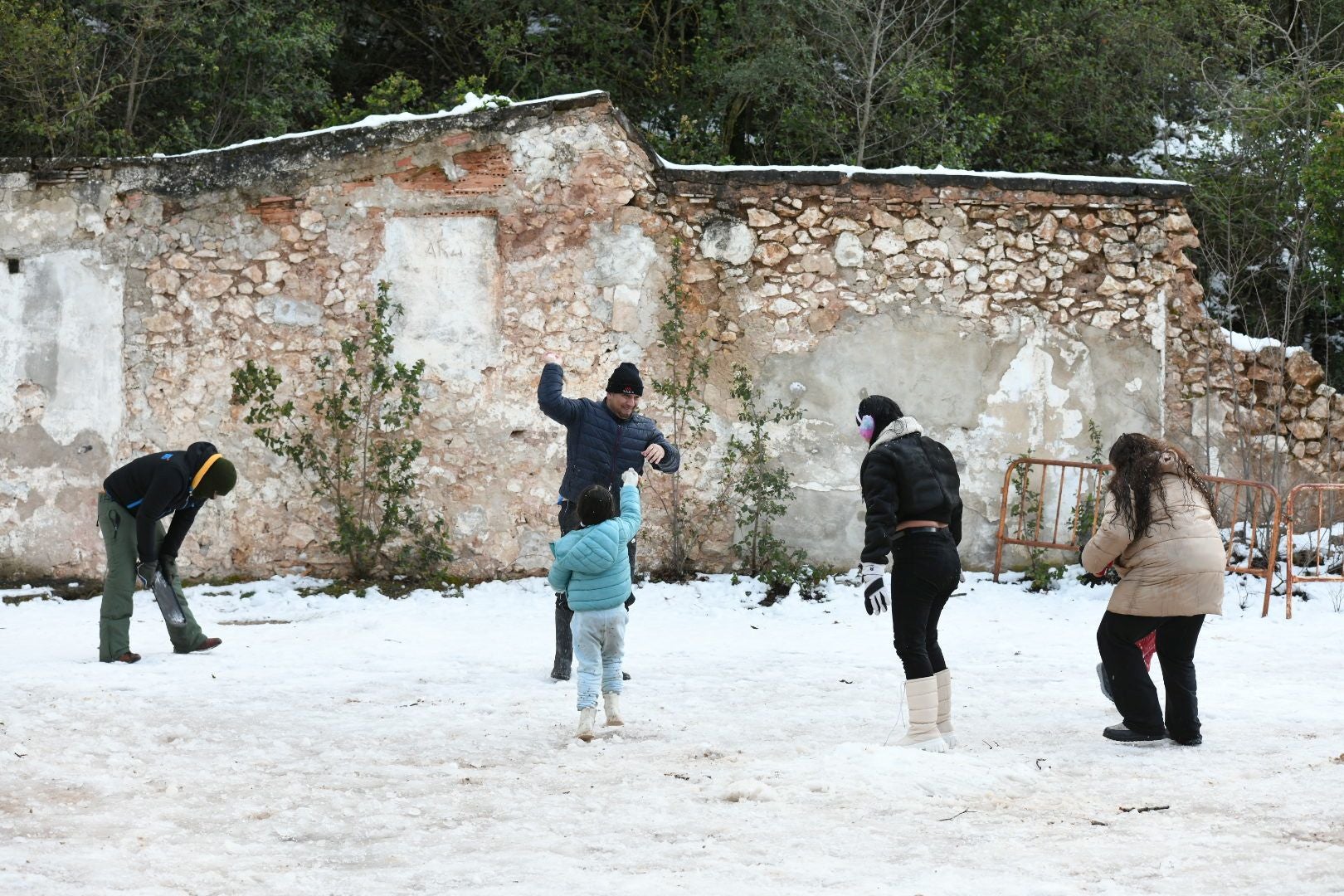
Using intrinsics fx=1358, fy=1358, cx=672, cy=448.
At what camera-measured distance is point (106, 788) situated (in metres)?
4.96

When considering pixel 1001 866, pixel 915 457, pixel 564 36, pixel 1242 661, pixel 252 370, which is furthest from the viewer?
pixel 564 36

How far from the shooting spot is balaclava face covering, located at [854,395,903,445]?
5922 mm

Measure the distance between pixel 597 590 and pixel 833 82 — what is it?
892 cm

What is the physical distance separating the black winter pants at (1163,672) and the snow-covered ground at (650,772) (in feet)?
0.42

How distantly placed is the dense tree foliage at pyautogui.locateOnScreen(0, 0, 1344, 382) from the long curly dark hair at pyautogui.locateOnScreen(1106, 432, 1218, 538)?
251 inches

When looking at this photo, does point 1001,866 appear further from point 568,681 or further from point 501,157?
point 501,157

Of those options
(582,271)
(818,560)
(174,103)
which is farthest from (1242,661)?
(174,103)

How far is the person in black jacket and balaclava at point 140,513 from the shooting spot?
721cm

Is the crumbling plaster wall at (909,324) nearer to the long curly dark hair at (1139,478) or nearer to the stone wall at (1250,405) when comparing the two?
the stone wall at (1250,405)

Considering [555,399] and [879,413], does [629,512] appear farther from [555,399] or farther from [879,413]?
[879,413]

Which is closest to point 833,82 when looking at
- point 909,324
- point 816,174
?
point 816,174

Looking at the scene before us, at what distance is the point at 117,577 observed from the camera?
7285mm

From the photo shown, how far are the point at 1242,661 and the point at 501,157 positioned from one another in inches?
232

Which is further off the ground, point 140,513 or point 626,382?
point 626,382
